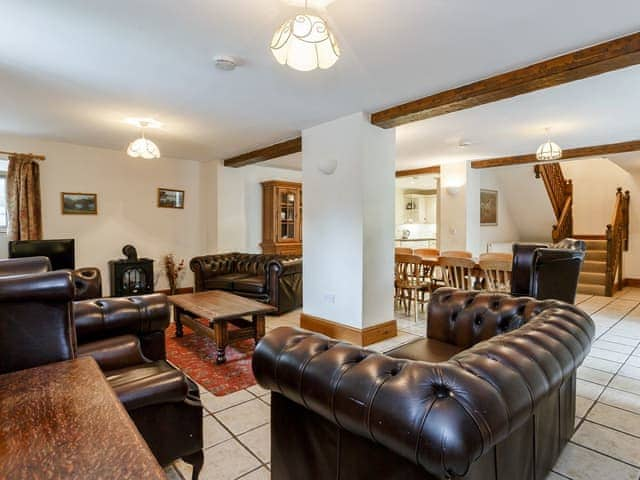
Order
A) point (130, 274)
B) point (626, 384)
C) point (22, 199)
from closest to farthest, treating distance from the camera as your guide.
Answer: point (626, 384) → point (22, 199) → point (130, 274)

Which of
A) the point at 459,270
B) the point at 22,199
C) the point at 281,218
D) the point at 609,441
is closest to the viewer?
the point at 609,441

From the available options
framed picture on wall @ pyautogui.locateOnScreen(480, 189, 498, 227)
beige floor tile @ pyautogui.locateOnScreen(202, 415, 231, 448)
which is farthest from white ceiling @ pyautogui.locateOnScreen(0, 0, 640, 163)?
framed picture on wall @ pyautogui.locateOnScreen(480, 189, 498, 227)

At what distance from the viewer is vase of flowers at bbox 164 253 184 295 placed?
6.23 metres

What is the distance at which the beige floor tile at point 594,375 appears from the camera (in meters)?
2.94

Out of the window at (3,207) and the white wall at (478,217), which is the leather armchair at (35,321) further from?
the white wall at (478,217)

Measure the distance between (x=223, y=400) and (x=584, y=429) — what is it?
7.82 feet

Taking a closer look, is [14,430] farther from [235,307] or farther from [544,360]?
[235,307]

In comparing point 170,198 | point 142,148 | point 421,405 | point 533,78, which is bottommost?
point 421,405

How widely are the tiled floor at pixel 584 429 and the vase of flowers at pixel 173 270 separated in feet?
13.1

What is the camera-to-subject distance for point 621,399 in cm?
262

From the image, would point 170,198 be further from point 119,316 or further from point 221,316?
point 119,316

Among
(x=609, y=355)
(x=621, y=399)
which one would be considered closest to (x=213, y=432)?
(x=621, y=399)

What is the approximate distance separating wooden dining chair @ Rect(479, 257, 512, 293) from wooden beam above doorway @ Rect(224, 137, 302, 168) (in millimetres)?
2774

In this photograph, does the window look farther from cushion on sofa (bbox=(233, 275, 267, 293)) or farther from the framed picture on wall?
the framed picture on wall
